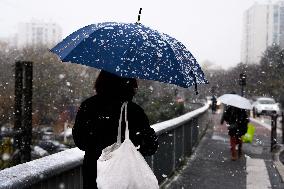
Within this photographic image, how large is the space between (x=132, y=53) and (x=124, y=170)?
75 cm

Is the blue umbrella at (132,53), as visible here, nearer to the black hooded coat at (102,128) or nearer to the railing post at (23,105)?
Result: the black hooded coat at (102,128)

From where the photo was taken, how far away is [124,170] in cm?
281

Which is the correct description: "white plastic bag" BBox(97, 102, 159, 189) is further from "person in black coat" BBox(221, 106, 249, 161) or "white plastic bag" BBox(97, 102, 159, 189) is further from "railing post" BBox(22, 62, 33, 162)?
"railing post" BBox(22, 62, 33, 162)

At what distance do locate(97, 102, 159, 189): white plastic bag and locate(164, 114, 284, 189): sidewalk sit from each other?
186 inches

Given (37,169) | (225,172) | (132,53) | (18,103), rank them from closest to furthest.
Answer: (132,53)
(37,169)
(225,172)
(18,103)

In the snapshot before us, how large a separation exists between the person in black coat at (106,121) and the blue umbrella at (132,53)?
178 mm

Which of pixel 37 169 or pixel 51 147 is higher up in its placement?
pixel 37 169

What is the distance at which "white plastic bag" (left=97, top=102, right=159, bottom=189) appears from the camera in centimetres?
279

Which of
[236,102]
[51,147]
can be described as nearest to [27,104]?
[236,102]

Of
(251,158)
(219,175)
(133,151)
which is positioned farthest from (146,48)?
(251,158)

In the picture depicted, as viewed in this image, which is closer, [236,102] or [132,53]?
[132,53]

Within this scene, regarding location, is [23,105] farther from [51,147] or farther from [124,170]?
[51,147]

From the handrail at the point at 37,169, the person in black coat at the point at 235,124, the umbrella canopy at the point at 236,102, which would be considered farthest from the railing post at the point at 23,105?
the handrail at the point at 37,169

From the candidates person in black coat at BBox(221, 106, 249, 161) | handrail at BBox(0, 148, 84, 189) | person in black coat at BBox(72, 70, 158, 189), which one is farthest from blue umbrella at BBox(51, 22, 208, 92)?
person in black coat at BBox(221, 106, 249, 161)
